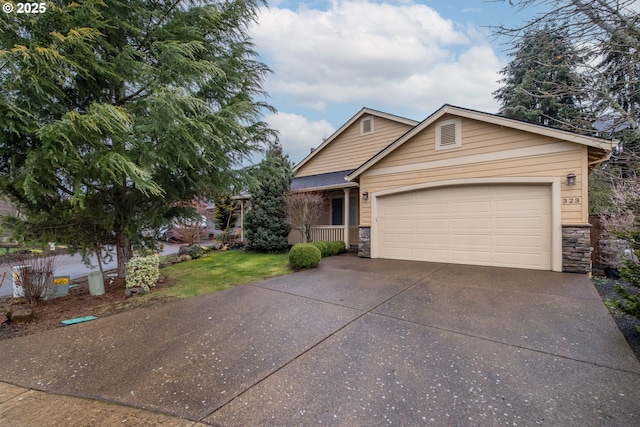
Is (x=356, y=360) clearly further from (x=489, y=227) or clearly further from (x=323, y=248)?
(x=323, y=248)

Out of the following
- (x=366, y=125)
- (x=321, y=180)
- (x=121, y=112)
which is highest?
(x=366, y=125)

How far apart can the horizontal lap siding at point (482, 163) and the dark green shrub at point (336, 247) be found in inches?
54.9

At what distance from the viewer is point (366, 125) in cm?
1332

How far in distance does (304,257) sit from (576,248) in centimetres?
653

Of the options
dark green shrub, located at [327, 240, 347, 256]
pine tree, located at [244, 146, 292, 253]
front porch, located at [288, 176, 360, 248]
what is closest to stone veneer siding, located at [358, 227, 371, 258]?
dark green shrub, located at [327, 240, 347, 256]

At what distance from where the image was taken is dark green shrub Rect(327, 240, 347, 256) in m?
10.3

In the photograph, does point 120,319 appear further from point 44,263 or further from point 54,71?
point 54,71

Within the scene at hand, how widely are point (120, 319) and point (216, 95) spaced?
5041 mm

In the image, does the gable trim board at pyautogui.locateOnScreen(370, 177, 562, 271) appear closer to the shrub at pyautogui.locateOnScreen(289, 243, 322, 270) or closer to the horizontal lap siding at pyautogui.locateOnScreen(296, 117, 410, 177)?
the shrub at pyautogui.locateOnScreen(289, 243, 322, 270)

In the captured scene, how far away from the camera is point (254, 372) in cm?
277

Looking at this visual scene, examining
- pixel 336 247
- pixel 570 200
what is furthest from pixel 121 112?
pixel 570 200

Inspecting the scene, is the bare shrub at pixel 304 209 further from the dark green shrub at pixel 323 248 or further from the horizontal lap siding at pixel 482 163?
the horizontal lap siding at pixel 482 163

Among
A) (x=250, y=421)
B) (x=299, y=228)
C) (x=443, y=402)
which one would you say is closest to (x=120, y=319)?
(x=250, y=421)

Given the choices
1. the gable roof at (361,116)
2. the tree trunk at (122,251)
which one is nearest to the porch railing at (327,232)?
the gable roof at (361,116)
